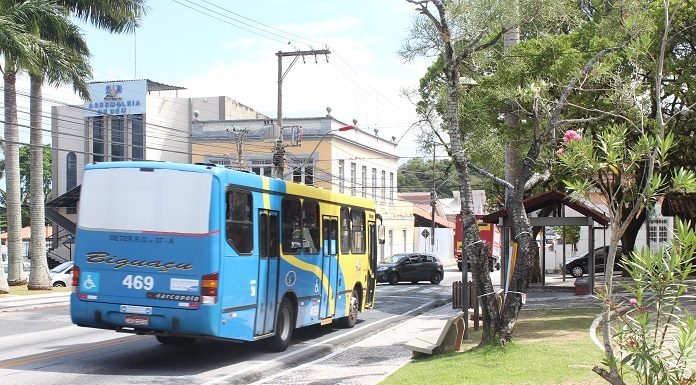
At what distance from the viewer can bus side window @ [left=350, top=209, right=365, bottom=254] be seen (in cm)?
1845

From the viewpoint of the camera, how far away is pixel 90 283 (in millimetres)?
12422

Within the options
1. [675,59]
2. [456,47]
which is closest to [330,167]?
[675,59]

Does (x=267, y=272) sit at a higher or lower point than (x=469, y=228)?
lower

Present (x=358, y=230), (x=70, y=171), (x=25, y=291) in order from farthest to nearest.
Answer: (x=70, y=171) → (x=25, y=291) → (x=358, y=230)

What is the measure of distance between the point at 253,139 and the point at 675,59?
2905 centimetres

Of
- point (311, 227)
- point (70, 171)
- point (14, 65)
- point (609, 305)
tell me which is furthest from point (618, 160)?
point (70, 171)

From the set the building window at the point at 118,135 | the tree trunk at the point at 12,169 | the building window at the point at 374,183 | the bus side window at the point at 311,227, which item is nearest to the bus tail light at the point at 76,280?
the bus side window at the point at 311,227

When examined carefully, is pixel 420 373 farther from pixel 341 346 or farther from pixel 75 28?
pixel 75 28

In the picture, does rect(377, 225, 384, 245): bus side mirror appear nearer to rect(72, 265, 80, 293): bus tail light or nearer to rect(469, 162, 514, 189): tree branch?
rect(469, 162, 514, 189): tree branch

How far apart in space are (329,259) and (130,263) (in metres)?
5.31

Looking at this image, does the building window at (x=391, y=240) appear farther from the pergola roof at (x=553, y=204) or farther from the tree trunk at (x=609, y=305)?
the tree trunk at (x=609, y=305)

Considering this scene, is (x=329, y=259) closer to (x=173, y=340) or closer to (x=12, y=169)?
(x=173, y=340)

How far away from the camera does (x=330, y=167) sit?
49.1 metres

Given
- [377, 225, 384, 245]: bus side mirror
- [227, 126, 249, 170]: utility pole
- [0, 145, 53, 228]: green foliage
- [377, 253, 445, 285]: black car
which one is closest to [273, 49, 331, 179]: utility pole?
[227, 126, 249, 170]: utility pole
